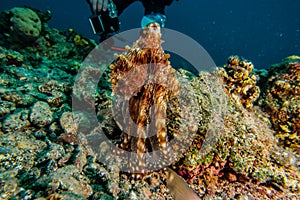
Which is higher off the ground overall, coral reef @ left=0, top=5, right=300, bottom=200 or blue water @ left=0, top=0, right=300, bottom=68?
blue water @ left=0, top=0, right=300, bottom=68

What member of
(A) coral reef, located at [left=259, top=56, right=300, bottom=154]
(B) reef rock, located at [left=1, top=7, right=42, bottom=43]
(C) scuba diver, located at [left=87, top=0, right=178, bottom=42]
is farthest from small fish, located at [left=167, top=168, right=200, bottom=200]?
(B) reef rock, located at [left=1, top=7, right=42, bottom=43]

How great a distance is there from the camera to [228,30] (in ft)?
334

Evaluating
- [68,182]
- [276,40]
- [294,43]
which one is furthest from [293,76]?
[276,40]

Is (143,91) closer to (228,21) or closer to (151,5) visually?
(151,5)

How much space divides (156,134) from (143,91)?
476mm

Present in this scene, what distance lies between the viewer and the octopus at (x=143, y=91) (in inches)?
68.9

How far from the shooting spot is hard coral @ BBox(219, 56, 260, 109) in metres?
2.99

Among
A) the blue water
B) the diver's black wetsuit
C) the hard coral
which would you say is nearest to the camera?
the hard coral

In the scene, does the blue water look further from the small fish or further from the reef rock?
the small fish

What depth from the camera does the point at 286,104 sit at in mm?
3062

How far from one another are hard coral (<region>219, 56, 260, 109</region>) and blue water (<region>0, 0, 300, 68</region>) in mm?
68296

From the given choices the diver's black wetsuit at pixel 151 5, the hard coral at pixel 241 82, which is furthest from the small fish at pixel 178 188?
the diver's black wetsuit at pixel 151 5

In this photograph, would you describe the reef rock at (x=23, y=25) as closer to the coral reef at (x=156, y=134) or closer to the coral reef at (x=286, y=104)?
the coral reef at (x=156, y=134)

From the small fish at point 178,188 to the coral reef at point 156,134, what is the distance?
0.04 metres
